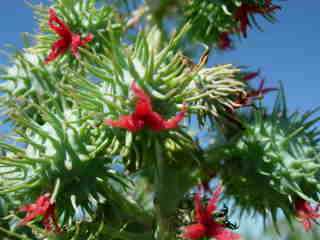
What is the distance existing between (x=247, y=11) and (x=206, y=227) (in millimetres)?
1723

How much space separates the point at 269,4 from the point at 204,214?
179 centimetres

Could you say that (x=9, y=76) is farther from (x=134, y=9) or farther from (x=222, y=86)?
(x=222, y=86)

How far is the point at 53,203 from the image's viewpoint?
3043 mm

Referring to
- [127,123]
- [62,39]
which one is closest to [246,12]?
[62,39]

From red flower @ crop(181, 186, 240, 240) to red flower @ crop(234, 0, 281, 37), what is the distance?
145cm

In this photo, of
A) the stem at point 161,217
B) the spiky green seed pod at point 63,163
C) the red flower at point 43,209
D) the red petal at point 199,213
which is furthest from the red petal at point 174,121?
the red flower at point 43,209

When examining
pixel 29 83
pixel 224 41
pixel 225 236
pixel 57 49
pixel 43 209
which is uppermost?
pixel 57 49

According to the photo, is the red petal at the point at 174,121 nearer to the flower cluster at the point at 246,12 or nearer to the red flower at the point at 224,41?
the flower cluster at the point at 246,12

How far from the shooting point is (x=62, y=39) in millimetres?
3695

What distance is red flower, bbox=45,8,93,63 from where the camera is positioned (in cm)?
365

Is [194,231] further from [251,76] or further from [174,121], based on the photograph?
[251,76]

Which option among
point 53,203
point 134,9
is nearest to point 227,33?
point 134,9

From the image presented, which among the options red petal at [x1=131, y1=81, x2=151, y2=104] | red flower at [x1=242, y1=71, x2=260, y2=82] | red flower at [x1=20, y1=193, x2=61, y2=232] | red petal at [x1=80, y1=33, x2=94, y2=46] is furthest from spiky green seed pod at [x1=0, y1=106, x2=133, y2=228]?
red flower at [x1=242, y1=71, x2=260, y2=82]

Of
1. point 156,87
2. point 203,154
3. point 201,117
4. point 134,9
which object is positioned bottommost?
point 203,154
